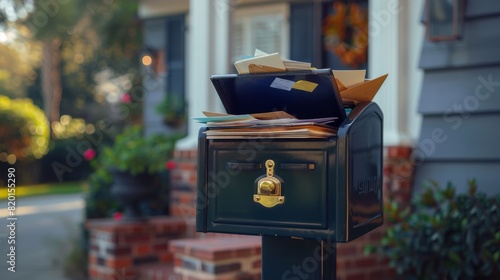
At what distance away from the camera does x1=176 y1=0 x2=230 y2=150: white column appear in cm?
466

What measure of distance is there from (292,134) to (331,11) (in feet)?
13.5

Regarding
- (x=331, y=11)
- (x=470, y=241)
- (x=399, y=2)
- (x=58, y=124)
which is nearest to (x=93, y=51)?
(x=58, y=124)

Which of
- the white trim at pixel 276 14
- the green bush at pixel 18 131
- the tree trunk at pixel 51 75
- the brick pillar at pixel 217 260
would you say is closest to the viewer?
the brick pillar at pixel 217 260

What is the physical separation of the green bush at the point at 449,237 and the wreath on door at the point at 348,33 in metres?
2.14

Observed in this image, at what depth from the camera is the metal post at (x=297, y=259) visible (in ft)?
6.18

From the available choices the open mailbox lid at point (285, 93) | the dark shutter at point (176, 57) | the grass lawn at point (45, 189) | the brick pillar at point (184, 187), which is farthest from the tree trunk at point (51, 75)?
the open mailbox lid at point (285, 93)

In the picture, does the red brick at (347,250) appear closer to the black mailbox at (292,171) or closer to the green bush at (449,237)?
the green bush at (449,237)

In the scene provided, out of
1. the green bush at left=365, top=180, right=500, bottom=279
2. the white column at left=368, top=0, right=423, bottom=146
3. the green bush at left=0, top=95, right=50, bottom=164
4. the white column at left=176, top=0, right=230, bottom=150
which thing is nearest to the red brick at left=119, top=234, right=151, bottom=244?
the white column at left=176, top=0, right=230, bottom=150

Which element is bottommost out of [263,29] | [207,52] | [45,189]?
[45,189]

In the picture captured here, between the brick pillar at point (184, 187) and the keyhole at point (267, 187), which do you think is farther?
the brick pillar at point (184, 187)

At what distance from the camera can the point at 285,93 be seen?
6.20ft

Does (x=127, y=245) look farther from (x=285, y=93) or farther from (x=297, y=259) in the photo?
(x=285, y=93)

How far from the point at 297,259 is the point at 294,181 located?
0.32m

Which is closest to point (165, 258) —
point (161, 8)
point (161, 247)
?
point (161, 247)
